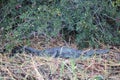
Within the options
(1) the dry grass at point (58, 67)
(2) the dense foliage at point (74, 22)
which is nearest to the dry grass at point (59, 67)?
(1) the dry grass at point (58, 67)

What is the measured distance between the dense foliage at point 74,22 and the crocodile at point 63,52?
0.08 metres

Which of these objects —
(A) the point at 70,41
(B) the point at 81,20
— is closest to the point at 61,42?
(A) the point at 70,41

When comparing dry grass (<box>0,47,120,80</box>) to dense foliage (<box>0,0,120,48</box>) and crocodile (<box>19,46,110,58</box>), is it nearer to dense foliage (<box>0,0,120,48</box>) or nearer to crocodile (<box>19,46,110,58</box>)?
crocodile (<box>19,46,110,58</box>)

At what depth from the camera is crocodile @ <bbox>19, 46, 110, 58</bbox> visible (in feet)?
8.89

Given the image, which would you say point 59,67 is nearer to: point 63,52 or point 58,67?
point 58,67

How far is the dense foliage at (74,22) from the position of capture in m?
2.78

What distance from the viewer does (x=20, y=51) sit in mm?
2811

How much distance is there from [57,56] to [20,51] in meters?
0.37

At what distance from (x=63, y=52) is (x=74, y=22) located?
0.31m

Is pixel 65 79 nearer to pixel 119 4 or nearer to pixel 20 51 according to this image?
pixel 20 51

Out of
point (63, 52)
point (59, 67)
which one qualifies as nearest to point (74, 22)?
point (63, 52)

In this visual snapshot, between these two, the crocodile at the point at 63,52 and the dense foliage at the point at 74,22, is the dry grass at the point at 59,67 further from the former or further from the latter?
the dense foliage at the point at 74,22

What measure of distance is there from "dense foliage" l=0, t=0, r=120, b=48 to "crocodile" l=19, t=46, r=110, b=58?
0.08 meters

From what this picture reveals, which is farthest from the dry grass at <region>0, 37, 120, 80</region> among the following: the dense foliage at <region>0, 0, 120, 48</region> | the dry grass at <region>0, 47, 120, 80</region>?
the dense foliage at <region>0, 0, 120, 48</region>
